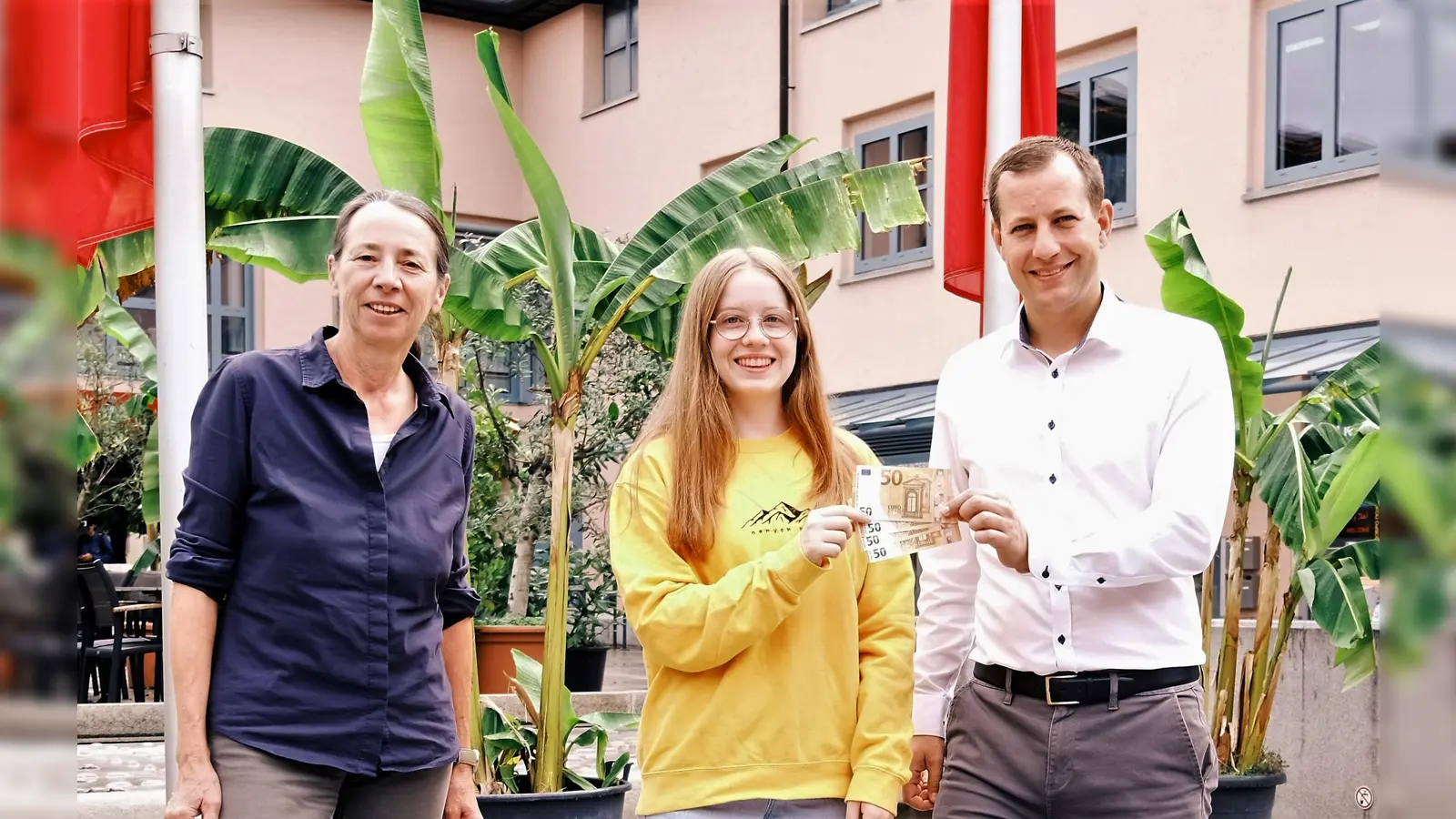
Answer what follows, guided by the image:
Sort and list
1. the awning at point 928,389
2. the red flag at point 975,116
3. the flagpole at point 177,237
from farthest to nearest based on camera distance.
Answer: the awning at point 928,389 → the red flag at point 975,116 → the flagpole at point 177,237

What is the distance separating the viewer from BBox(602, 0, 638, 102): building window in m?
22.8

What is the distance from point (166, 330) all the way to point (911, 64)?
1434 cm

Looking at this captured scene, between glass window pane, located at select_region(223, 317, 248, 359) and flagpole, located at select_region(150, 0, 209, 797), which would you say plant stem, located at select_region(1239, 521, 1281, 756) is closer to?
flagpole, located at select_region(150, 0, 209, 797)

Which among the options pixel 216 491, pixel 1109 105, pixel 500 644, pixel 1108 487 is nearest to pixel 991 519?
pixel 1108 487

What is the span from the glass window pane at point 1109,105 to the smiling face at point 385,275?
14.0 meters

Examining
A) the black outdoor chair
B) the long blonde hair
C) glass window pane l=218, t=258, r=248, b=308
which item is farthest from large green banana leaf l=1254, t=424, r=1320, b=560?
glass window pane l=218, t=258, r=248, b=308

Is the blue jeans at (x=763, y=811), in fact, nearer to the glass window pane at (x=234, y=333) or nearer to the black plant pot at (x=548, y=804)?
the black plant pot at (x=548, y=804)

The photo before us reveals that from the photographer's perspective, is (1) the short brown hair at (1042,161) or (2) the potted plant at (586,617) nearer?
(1) the short brown hair at (1042,161)

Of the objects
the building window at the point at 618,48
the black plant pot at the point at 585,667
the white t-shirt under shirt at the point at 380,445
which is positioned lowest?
the black plant pot at the point at 585,667

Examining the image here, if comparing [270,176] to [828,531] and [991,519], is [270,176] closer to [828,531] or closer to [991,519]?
[828,531]

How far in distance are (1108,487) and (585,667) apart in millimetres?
11578

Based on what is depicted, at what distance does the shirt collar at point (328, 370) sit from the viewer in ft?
9.25

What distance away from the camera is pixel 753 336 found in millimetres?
2900

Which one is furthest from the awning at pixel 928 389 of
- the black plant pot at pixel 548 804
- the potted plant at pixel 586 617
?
the black plant pot at pixel 548 804
